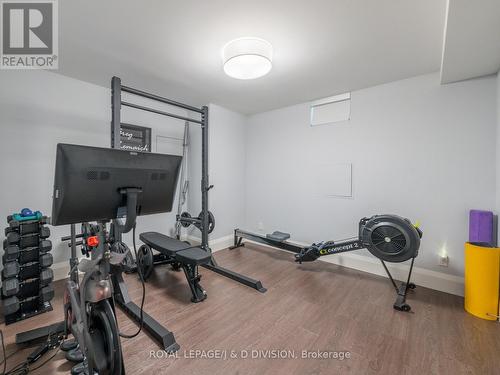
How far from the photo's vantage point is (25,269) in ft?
6.79

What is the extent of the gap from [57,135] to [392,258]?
13.9ft

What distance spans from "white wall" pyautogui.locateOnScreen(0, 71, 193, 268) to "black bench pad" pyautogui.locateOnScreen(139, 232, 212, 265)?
1142 mm

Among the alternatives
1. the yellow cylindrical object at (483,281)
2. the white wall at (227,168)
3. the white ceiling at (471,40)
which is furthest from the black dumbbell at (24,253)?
the yellow cylindrical object at (483,281)

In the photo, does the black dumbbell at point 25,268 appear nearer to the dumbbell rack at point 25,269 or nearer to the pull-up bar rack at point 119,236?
the dumbbell rack at point 25,269

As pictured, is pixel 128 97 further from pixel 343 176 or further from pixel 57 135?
pixel 343 176

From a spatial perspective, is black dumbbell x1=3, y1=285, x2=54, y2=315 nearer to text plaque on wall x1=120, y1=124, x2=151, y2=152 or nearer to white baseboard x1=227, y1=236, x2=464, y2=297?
text plaque on wall x1=120, y1=124, x2=151, y2=152

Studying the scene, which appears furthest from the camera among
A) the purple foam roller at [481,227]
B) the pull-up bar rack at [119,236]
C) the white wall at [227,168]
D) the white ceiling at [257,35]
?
the white wall at [227,168]

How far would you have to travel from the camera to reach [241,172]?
4.59 metres

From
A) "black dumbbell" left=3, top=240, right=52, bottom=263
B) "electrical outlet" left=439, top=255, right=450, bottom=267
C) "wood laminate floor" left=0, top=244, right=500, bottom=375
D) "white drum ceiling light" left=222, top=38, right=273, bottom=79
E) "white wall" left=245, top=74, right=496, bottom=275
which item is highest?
"white drum ceiling light" left=222, top=38, right=273, bottom=79

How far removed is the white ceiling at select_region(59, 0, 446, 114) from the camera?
1701 millimetres

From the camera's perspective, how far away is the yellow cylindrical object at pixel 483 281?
2014mm

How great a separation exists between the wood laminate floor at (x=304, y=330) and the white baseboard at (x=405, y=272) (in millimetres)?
105

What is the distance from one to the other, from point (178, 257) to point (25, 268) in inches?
53.5

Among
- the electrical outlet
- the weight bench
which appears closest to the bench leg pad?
the weight bench
